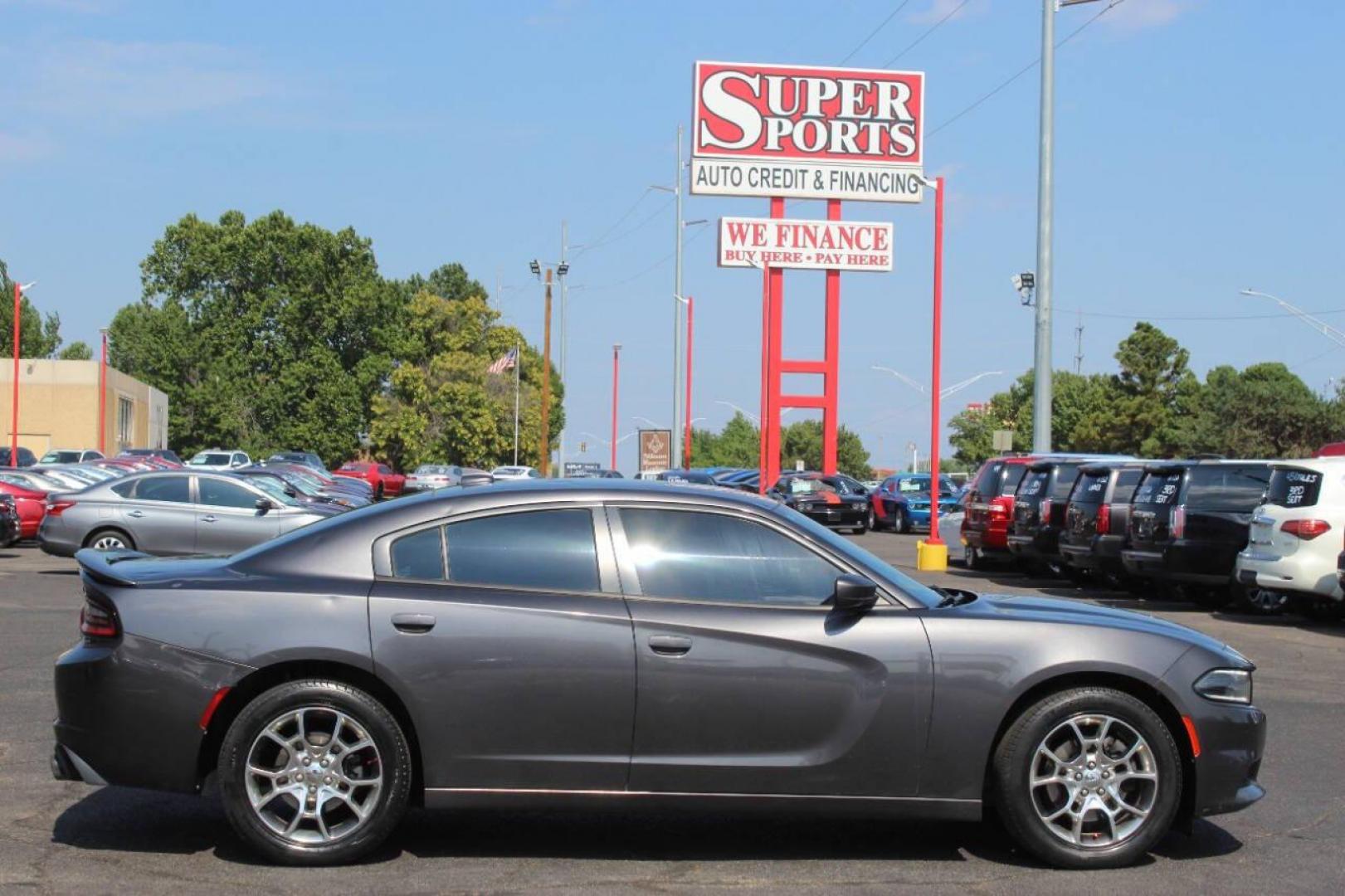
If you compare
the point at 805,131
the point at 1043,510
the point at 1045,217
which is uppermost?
the point at 805,131

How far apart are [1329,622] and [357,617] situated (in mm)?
13878

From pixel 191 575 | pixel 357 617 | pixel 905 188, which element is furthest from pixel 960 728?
pixel 905 188

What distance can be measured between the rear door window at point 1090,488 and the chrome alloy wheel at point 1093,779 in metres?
13.9

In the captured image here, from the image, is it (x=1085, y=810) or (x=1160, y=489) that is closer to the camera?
(x=1085, y=810)

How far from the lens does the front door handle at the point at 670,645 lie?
5961 millimetres

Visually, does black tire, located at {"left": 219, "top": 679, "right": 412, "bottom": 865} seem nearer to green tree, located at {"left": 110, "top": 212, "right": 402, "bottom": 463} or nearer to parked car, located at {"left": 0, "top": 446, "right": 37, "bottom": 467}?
parked car, located at {"left": 0, "top": 446, "right": 37, "bottom": 467}

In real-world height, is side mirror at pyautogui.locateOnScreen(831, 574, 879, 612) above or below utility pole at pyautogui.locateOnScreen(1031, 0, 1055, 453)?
below

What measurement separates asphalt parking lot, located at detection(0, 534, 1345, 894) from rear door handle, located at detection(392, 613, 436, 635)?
931mm

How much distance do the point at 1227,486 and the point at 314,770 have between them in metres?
14.3

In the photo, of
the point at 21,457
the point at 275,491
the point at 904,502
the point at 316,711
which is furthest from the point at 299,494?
the point at 21,457

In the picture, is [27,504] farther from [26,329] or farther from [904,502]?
[26,329]

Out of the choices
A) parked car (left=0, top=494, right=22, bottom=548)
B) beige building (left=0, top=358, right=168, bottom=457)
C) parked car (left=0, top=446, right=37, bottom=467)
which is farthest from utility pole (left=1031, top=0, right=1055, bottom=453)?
beige building (left=0, top=358, right=168, bottom=457)

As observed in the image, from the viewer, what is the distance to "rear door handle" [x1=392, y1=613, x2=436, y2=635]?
597 centimetres

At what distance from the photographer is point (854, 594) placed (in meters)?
5.97
